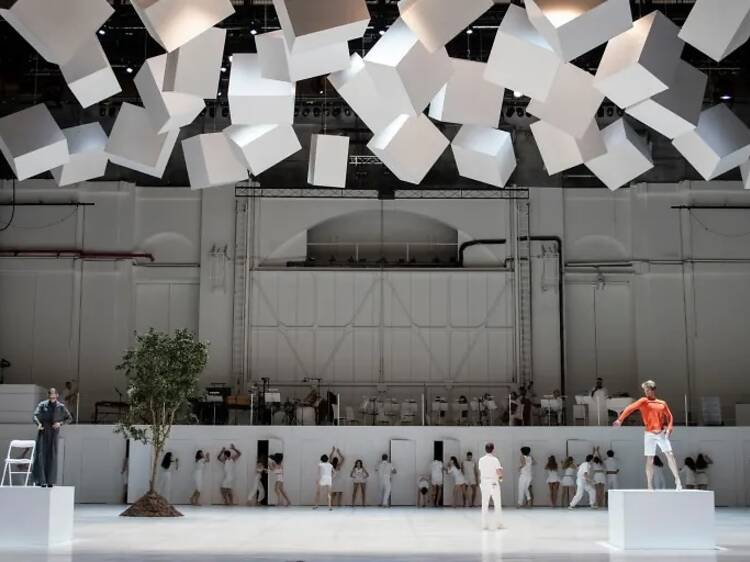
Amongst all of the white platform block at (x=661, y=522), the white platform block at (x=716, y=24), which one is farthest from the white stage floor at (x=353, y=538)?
the white platform block at (x=716, y=24)

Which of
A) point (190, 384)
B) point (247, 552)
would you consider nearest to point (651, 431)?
point (247, 552)

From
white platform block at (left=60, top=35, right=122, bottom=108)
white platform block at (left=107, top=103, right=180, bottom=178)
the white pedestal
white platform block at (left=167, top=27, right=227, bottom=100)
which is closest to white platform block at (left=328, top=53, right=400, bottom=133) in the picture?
white platform block at (left=167, top=27, right=227, bottom=100)

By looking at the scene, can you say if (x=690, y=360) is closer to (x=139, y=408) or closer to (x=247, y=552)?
(x=139, y=408)

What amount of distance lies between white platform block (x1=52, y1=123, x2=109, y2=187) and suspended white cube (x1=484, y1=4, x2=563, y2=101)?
3.32 meters

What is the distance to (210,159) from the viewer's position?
27.7ft

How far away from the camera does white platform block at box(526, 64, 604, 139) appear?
749 centimetres

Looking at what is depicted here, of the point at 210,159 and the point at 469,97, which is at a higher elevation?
the point at 469,97

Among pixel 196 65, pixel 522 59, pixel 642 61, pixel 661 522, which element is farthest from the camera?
pixel 661 522

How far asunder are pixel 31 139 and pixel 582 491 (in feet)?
57.7

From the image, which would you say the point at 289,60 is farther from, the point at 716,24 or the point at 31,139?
the point at 716,24

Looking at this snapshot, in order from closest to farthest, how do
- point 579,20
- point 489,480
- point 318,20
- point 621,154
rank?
point 579,20
point 318,20
point 621,154
point 489,480

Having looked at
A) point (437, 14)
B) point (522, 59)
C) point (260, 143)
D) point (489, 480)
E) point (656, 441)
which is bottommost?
point (489, 480)

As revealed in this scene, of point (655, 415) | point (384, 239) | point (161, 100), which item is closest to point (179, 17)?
point (161, 100)

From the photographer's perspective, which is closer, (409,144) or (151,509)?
(409,144)
